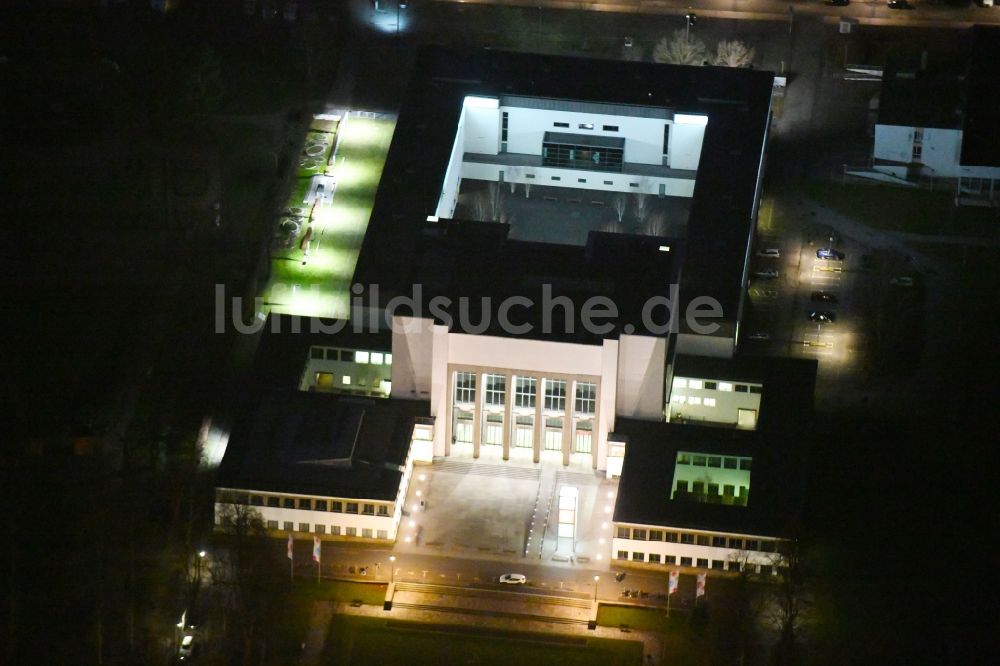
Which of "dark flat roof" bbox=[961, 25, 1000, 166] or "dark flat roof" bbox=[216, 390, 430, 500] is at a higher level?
"dark flat roof" bbox=[961, 25, 1000, 166]

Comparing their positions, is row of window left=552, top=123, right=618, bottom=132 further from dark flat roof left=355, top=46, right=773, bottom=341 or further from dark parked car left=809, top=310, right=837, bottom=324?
dark parked car left=809, top=310, right=837, bottom=324

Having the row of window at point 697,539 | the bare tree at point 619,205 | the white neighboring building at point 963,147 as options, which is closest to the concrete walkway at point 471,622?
the row of window at point 697,539

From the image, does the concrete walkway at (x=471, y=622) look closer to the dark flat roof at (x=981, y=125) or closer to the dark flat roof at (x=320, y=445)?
the dark flat roof at (x=320, y=445)

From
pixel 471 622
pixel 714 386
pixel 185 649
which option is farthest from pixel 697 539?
pixel 185 649

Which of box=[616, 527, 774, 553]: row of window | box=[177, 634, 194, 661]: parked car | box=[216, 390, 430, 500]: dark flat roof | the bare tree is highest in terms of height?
the bare tree

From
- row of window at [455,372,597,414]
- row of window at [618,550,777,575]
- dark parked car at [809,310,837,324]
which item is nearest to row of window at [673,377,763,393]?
row of window at [455,372,597,414]
